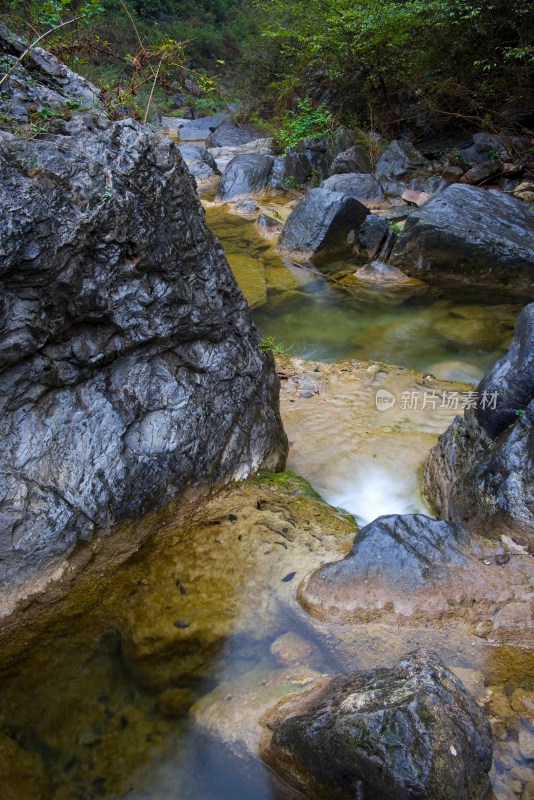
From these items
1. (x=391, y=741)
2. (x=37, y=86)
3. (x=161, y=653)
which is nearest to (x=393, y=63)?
(x=37, y=86)

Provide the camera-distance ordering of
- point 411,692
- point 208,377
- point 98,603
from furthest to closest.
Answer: point 208,377 → point 98,603 → point 411,692

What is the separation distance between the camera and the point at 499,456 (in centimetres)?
342

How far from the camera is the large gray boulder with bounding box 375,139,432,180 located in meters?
11.9

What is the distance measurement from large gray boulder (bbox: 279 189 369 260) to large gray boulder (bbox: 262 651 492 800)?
320 inches

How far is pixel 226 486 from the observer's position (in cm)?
385

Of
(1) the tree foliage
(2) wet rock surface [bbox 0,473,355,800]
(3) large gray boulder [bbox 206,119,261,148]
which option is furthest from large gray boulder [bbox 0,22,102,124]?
(3) large gray boulder [bbox 206,119,261,148]

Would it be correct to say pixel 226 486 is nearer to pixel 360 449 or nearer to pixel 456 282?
pixel 360 449

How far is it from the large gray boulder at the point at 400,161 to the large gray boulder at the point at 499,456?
920 centimetres

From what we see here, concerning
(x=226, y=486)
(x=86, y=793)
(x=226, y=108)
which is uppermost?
(x=226, y=108)

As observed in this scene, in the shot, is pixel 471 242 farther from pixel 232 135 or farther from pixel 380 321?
pixel 232 135

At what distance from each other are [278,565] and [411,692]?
4.36ft

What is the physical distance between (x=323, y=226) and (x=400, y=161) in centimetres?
365

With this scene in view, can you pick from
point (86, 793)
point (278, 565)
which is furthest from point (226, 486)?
point (86, 793)

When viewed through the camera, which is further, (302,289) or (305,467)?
(302,289)
